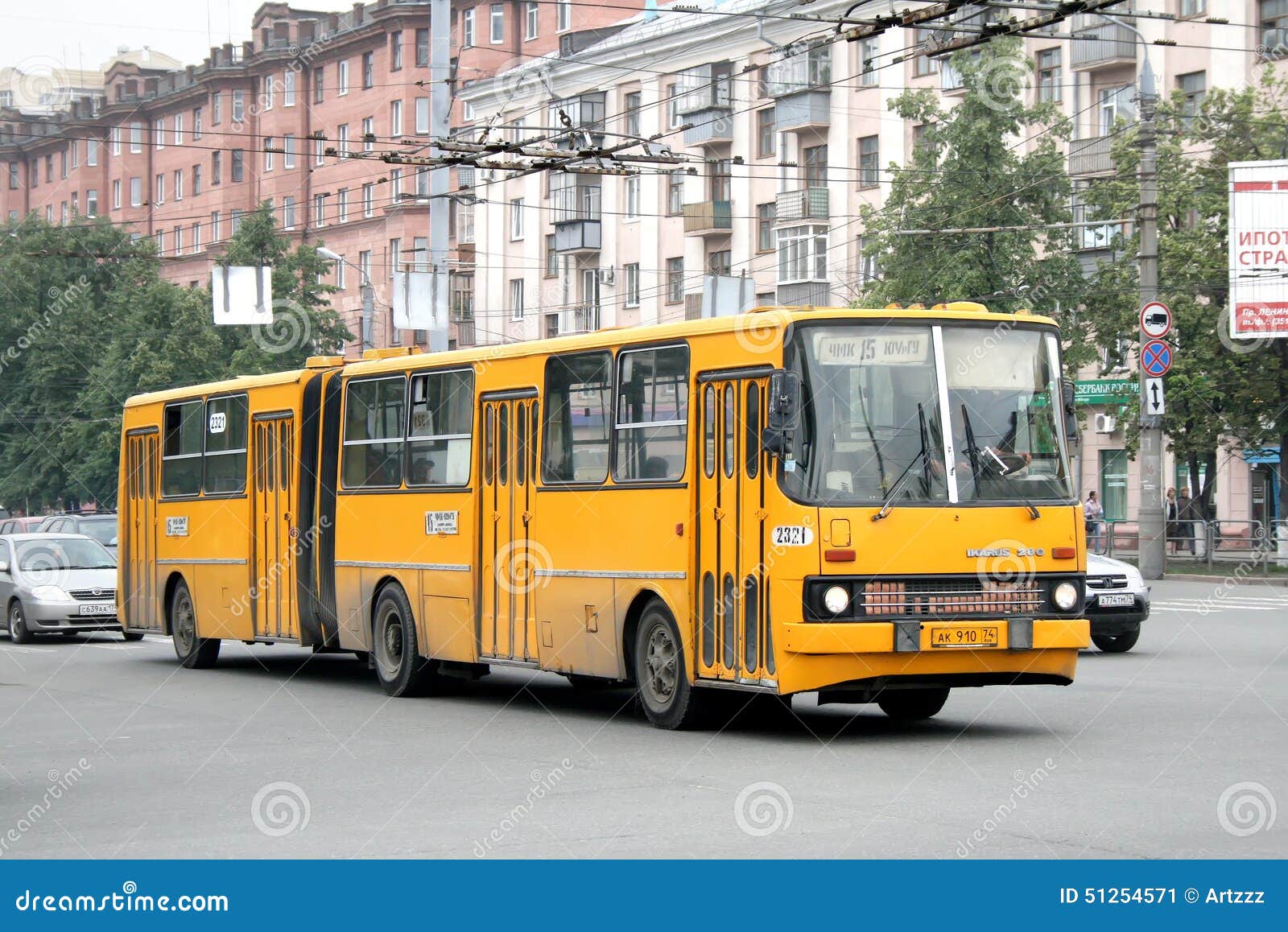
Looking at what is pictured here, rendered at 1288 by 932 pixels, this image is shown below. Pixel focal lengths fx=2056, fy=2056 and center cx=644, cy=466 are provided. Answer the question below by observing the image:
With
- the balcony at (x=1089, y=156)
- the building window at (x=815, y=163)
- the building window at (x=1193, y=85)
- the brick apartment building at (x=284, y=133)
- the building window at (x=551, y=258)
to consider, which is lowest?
the building window at (x=551, y=258)

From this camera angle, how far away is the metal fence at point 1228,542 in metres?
40.1

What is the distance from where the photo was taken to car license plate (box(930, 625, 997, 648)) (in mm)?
12891

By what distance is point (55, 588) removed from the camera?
2731 centimetres

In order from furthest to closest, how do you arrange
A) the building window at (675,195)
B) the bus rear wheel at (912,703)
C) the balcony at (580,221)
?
the balcony at (580,221)
the building window at (675,195)
the bus rear wheel at (912,703)

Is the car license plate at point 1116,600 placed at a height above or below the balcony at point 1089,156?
below

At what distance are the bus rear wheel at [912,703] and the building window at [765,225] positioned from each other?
155ft

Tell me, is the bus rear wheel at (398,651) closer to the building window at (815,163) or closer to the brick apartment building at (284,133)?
the building window at (815,163)

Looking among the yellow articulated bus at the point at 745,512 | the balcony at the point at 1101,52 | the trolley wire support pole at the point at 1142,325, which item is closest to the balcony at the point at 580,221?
the balcony at the point at 1101,52

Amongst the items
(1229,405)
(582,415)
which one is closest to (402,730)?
(582,415)

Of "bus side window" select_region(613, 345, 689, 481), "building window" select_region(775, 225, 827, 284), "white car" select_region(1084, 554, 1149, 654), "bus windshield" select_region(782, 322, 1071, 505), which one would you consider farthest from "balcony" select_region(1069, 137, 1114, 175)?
"bus windshield" select_region(782, 322, 1071, 505)

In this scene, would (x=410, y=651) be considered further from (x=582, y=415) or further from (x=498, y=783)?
(x=498, y=783)

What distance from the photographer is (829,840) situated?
8.97 meters

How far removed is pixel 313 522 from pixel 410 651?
2.62m

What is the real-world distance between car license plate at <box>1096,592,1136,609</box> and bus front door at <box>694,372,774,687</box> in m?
9.20
